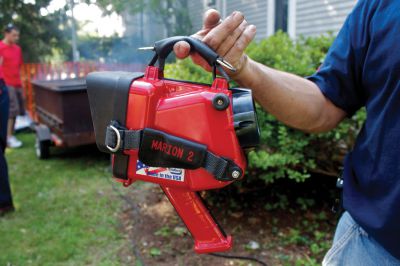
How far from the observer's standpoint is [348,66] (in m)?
1.27

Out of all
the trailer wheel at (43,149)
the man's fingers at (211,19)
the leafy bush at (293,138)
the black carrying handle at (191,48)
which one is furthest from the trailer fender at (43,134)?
the black carrying handle at (191,48)

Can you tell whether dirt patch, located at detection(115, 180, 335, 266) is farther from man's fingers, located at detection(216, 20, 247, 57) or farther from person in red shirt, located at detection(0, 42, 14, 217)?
man's fingers, located at detection(216, 20, 247, 57)

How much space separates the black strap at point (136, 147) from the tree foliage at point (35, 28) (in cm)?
1358

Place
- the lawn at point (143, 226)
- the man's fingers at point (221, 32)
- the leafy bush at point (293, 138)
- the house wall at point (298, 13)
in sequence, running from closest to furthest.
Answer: the man's fingers at point (221, 32) < the leafy bush at point (293, 138) < the lawn at point (143, 226) < the house wall at point (298, 13)

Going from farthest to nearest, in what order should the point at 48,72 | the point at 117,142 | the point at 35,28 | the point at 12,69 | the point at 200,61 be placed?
the point at 35,28
the point at 48,72
the point at 12,69
the point at 200,61
the point at 117,142

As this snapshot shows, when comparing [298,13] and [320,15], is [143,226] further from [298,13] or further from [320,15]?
[298,13]

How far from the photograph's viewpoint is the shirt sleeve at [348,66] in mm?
1214

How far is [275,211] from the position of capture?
3607 mm

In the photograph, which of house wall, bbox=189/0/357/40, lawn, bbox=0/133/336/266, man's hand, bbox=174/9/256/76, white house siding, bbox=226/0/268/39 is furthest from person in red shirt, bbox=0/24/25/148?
man's hand, bbox=174/9/256/76

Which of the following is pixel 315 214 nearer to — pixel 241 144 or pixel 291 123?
pixel 291 123

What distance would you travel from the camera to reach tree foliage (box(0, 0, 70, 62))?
515 inches

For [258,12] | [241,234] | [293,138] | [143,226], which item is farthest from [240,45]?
[258,12]

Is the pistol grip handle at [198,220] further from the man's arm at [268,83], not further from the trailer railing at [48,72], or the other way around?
the trailer railing at [48,72]

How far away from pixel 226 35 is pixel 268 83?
0.30m
